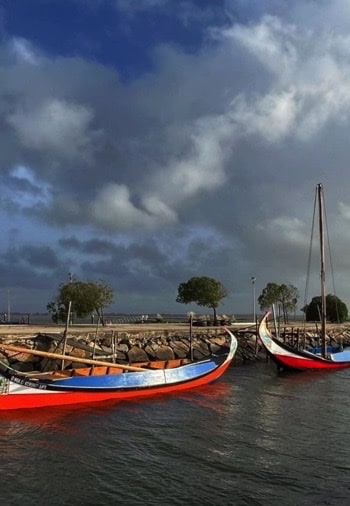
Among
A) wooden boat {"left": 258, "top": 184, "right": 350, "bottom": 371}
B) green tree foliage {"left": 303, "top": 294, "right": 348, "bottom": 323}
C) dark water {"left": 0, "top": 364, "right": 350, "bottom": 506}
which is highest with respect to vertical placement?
green tree foliage {"left": 303, "top": 294, "right": 348, "bottom": 323}

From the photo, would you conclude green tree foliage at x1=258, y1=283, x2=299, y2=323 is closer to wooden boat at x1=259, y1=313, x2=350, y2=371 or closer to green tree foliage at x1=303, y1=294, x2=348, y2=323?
green tree foliage at x1=303, y1=294, x2=348, y2=323

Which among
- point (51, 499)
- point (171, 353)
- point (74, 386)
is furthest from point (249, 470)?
point (171, 353)

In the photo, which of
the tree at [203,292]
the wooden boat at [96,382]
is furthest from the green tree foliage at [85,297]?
the wooden boat at [96,382]

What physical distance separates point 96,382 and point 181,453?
8998 mm

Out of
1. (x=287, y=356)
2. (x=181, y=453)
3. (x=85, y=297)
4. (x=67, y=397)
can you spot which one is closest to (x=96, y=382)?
(x=67, y=397)

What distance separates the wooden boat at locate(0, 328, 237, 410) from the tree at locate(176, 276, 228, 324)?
4514cm

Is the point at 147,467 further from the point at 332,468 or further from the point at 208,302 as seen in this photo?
the point at 208,302

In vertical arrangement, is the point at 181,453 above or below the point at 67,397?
below

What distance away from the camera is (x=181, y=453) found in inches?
689

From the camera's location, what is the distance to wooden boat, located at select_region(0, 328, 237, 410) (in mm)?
23094

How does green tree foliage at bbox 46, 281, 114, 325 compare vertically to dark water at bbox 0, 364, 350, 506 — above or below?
above

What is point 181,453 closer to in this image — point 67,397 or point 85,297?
point 67,397

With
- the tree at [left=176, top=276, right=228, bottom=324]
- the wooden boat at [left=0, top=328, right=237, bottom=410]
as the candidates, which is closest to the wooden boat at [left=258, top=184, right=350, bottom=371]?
the wooden boat at [left=0, top=328, right=237, bottom=410]

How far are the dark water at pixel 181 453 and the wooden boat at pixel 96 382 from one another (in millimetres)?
829
